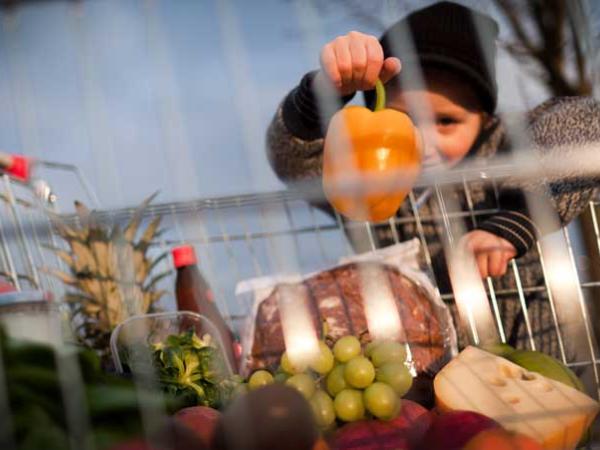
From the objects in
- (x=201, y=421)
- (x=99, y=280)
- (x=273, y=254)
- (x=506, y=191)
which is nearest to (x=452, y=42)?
(x=506, y=191)

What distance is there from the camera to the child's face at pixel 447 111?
4.08ft

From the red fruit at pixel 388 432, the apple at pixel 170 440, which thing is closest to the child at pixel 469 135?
the red fruit at pixel 388 432

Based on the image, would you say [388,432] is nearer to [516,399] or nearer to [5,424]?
[516,399]

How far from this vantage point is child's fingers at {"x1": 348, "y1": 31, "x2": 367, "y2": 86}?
75 centimetres

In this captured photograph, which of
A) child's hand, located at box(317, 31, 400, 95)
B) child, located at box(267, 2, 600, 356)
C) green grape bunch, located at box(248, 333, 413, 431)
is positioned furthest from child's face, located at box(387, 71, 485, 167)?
green grape bunch, located at box(248, 333, 413, 431)

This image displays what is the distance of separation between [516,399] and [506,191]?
614 millimetres

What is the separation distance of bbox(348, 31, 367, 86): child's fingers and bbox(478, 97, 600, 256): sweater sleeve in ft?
1.04

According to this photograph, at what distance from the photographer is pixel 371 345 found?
30.1 inches

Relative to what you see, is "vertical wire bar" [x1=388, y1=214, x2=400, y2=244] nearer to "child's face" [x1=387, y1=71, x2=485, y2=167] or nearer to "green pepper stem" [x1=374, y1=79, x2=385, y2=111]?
"child's face" [x1=387, y1=71, x2=485, y2=167]

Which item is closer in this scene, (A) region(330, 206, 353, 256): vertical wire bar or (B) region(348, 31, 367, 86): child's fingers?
(B) region(348, 31, 367, 86): child's fingers

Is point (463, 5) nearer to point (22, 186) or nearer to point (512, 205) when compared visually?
point (512, 205)

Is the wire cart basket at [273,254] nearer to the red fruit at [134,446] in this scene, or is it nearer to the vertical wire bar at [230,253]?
the vertical wire bar at [230,253]

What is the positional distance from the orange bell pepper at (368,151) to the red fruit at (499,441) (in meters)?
0.26

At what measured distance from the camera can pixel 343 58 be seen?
747 mm
